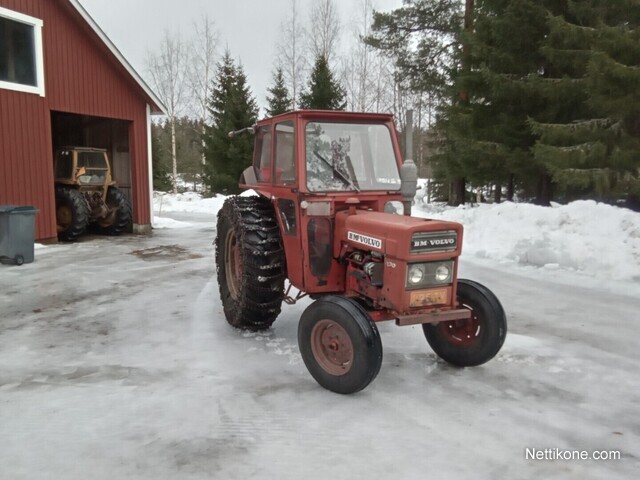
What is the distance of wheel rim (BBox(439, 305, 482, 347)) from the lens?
156 inches

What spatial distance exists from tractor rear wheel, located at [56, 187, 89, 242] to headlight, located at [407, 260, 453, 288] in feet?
33.6

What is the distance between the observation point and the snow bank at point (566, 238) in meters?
7.59

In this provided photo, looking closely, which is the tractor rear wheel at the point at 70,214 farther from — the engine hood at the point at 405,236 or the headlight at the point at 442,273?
the headlight at the point at 442,273

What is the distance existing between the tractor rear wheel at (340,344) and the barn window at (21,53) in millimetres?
9798

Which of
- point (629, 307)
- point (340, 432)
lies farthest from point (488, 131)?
point (340, 432)

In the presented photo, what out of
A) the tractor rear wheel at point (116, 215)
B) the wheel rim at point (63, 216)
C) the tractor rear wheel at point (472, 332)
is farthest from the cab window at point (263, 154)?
the tractor rear wheel at point (116, 215)

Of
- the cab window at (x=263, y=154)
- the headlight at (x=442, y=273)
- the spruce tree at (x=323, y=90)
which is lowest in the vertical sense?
the headlight at (x=442, y=273)

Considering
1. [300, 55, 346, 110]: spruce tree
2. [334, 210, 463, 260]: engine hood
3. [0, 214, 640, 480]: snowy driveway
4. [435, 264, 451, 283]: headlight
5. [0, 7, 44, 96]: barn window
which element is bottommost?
[0, 214, 640, 480]: snowy driveway

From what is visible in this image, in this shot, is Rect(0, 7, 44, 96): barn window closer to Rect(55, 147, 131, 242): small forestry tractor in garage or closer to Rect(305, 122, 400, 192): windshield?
Rect(55, 147, 131, 242): small forestry tractor in garage

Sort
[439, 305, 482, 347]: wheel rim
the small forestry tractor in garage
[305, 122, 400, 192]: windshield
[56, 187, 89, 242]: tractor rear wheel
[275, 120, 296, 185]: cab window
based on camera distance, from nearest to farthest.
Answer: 1. [439, 305, 482, 347]: wheel rim
2. [305, 122, 400, 192]: windshield
3. [275, 120, 296, 185]: cab window
4. [56, 187, 89, 242]: tractor rear wheel
5. the small forestry tractor in garage

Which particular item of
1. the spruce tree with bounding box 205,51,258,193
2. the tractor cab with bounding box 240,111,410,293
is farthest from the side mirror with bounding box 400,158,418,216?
the spruce tree with bounding box 205,51,258,193

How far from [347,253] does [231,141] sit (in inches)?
883

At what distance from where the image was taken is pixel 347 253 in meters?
4.19

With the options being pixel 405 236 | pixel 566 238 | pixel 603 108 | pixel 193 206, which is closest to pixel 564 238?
pixel 566 238
